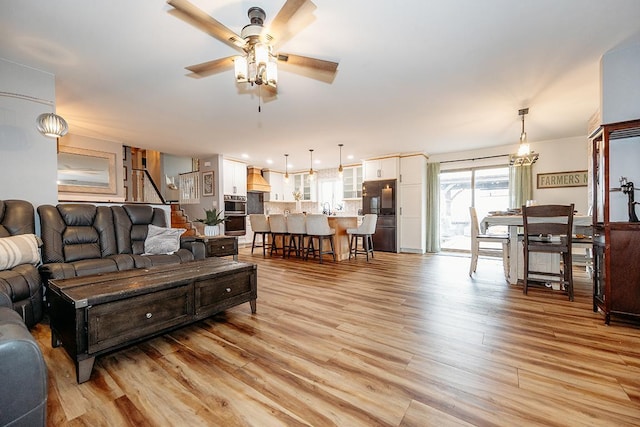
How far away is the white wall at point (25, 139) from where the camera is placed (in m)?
2.76

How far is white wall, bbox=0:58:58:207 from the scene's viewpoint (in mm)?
2764

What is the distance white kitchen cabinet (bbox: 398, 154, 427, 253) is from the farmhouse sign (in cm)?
236

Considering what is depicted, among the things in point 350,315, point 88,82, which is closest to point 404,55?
point 350,315

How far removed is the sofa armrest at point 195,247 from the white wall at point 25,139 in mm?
1502

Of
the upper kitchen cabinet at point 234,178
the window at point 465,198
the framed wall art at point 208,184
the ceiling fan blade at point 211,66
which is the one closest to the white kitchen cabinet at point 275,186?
the upper kitchen cabinet at point 234,178

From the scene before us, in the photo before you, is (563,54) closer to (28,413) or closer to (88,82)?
(28,413)

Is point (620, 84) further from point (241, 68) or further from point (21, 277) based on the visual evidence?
point (21, 277)

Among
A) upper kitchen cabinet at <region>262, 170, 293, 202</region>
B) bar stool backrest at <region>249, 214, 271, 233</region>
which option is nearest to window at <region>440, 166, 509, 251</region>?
bar stool backrest at <region>249, 214, 271, 233</region>

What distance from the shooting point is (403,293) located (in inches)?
129

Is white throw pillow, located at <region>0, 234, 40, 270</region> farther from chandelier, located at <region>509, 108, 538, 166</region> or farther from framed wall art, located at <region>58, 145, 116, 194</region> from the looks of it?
chandelier, located at <region>509, 108, 538, 166</region>

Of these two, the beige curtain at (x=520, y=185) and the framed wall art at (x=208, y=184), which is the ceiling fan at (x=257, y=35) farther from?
the beige curtain at (x=520, y=185)

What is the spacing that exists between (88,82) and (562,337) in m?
5.39

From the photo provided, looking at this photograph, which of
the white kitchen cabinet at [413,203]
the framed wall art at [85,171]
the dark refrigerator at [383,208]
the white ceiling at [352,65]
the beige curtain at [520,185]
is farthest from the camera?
the dark refrigerator at [383,208]

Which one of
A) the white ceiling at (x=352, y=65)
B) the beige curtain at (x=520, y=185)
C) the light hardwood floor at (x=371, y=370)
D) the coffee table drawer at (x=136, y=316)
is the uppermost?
the white ceiling at (x=352, y=65)
